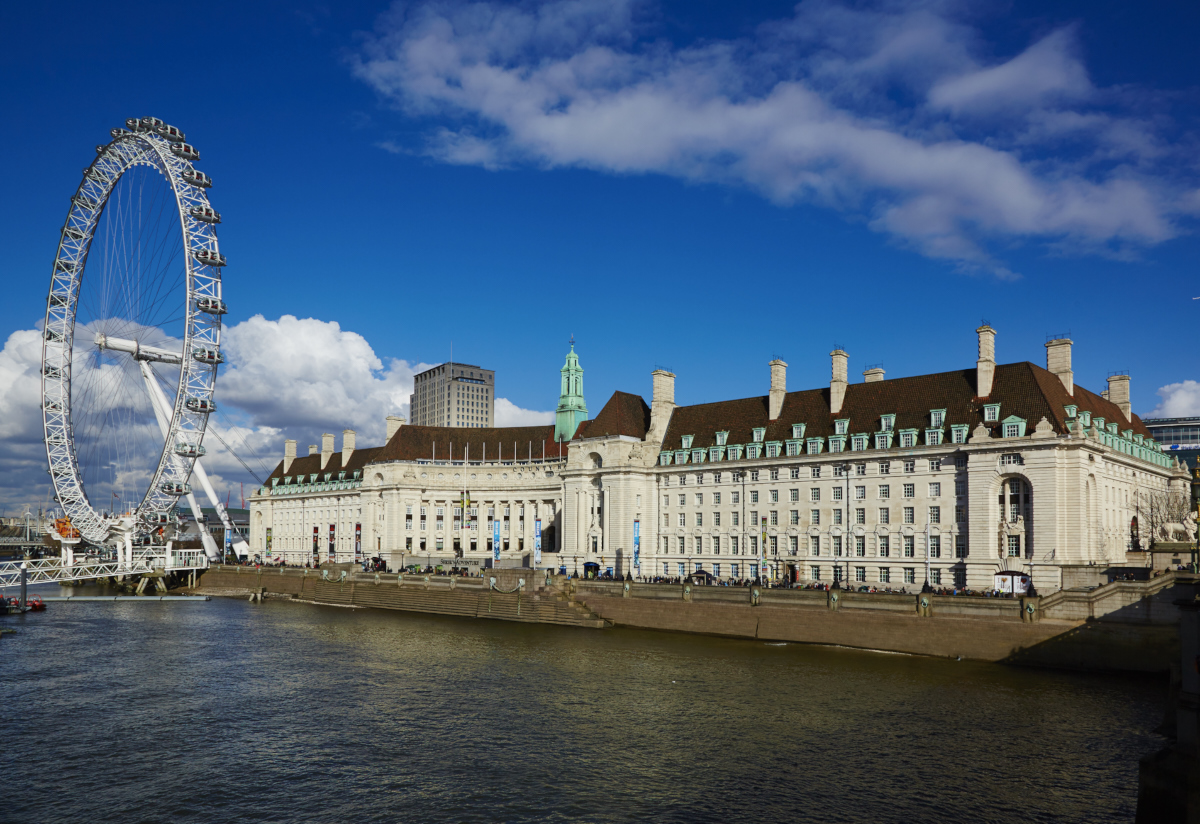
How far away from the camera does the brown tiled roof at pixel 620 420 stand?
110 meters

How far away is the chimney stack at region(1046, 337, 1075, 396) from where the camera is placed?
8181 centimetres

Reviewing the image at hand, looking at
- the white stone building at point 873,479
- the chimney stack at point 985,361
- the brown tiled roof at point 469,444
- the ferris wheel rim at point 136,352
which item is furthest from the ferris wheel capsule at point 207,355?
the chimney stack at point 985,361

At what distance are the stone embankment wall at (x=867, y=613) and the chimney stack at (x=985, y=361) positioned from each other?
26740 millimetres

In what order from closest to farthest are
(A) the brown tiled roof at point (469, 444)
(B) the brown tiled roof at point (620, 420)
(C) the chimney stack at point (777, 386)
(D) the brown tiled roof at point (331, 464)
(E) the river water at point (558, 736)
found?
(E) the river water at point (558, 736)
(C) the chimney stack at point (777, 386)
(B) the brown tiled roof at point (620, 420)
(A) the brown tiled roof at point (469, 444)
(D) the brown tiled roof at point (331, 464)

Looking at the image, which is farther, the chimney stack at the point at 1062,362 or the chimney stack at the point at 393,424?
the chimney stack at the point at 393,424

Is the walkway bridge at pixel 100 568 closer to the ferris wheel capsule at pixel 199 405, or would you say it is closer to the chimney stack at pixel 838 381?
the ferris wheel capsule at pixel 199 405

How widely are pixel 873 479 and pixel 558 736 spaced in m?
54.8

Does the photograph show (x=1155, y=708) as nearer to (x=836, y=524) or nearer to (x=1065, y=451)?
(x=1065, y=451)

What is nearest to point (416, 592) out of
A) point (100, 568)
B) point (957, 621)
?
point (100, 568)

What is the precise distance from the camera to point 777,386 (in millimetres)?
99500

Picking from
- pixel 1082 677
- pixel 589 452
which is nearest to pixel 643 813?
pixel 1082 677

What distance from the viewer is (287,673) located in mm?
55688

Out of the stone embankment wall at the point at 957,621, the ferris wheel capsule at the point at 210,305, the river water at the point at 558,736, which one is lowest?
the river water at the point at 558,736

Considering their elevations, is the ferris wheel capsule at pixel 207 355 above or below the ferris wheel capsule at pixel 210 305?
below
